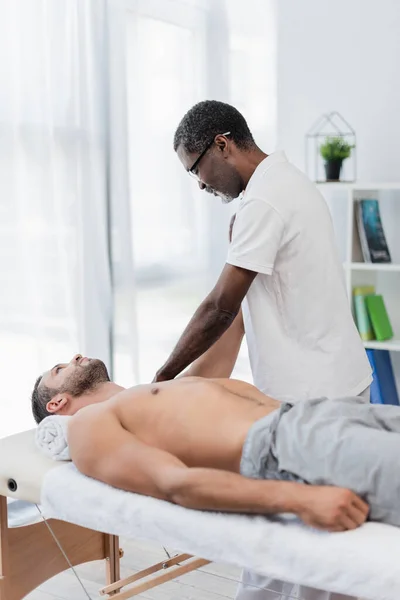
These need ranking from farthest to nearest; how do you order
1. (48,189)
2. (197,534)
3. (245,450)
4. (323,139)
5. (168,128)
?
(168,128)
(323,139)
(48,189)
(245,450)
(197,534)

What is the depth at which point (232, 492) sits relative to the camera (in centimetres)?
150

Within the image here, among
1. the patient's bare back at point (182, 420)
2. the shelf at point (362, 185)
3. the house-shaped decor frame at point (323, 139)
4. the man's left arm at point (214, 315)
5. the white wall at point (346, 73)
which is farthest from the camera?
the house-shaped decor frame at point (323, 139)

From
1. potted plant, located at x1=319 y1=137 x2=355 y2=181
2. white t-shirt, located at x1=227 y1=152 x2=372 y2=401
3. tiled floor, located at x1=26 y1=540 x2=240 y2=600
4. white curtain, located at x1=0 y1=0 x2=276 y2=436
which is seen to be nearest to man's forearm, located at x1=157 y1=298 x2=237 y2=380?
white t-shirt, located at x1=227 y1=152 x2=372 y2=401

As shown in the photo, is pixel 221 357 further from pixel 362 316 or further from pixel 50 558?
pixel 362 316

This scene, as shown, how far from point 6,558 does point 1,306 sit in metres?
1.22

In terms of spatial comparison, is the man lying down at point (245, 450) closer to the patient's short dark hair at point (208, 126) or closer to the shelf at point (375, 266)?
the patient's short dark hair at point (208, 126)

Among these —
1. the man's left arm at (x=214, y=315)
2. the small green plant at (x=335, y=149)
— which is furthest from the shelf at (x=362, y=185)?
the man's left arm at (x=214, y=315)

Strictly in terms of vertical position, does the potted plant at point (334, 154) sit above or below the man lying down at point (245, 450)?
above

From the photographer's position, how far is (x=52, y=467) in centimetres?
182

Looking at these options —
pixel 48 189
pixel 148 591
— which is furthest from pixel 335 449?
pixel 48 189

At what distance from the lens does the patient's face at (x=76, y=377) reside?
205 centimetres

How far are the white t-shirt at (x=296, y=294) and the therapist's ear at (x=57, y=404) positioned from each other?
1.68 feet

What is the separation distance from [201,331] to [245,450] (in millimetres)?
445

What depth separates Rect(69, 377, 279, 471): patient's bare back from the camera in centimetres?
168
